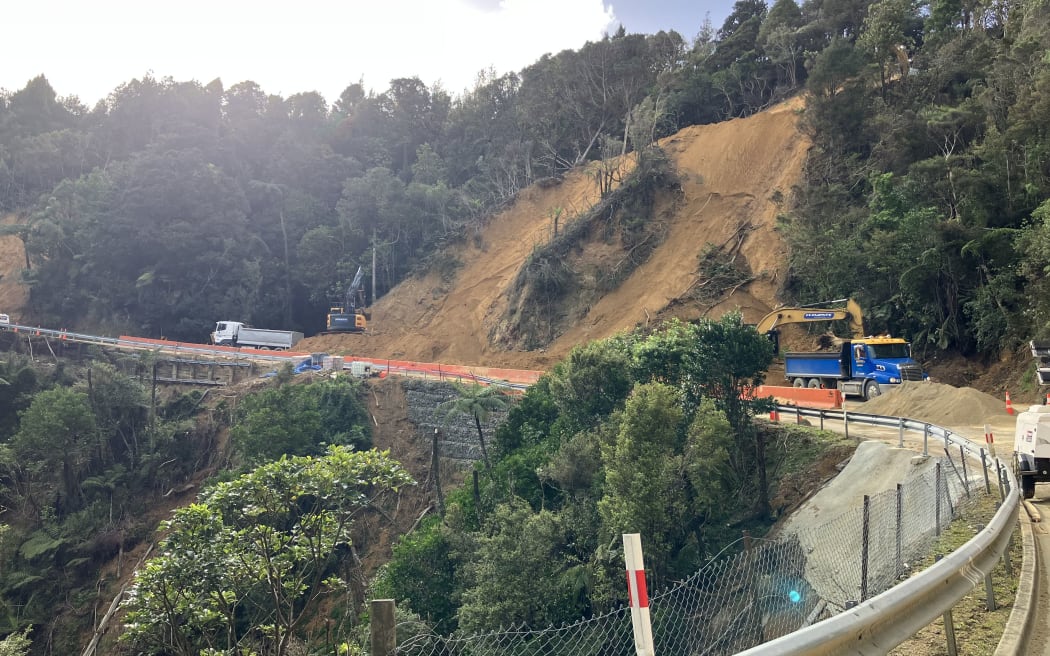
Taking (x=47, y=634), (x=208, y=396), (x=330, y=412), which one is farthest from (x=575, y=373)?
(x=208, y=396)

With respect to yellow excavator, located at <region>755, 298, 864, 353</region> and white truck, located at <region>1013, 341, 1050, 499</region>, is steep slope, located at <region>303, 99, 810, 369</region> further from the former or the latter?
white truck, located at <region>1013, 341, 1050, 499</region>

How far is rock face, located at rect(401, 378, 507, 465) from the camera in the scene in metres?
29.1

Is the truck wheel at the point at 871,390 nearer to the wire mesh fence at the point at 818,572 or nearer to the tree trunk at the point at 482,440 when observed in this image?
the wire mesh fence at the point at 818,572

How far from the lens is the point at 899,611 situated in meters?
3.85

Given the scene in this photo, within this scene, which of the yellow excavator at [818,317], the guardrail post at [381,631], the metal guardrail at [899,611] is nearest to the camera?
the metal guardrail at [899,611]

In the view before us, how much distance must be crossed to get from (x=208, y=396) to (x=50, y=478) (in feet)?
27.1

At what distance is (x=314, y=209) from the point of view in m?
58.8

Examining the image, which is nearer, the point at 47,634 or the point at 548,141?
the point at 47,634

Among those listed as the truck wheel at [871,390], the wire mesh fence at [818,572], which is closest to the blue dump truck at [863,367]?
the truck wheel at [871,390]

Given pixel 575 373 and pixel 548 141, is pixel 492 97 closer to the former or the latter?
pixel 548 141

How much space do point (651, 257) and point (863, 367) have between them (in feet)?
Answer: 58.7

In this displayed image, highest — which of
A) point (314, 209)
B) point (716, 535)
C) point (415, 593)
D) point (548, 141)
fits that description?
point (548, 141)

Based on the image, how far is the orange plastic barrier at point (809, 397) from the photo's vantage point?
23.3 m

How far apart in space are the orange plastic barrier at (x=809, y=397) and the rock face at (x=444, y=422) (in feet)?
35.1
